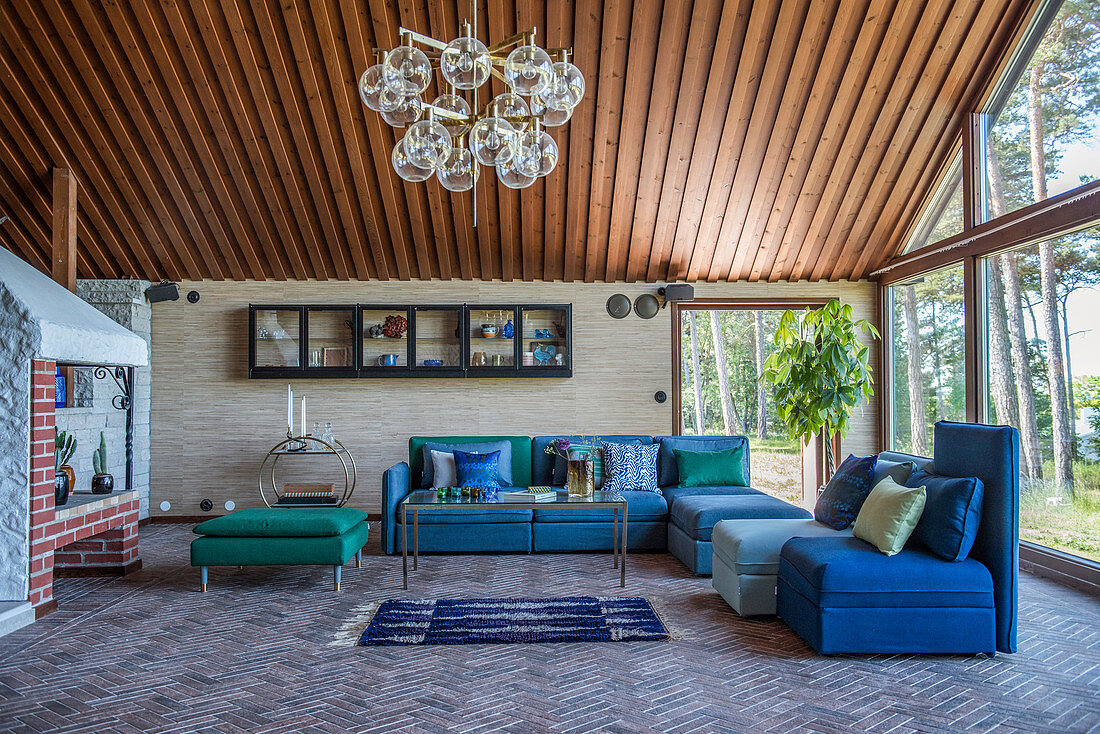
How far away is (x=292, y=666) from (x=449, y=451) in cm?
294

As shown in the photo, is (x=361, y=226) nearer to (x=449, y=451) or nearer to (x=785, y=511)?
(x=449, y=451)

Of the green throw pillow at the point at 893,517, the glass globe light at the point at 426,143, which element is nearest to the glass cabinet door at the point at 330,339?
the glass globe light at the point at 426,143

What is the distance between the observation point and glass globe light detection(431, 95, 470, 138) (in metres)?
3.41

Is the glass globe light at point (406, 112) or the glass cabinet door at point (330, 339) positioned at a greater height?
the glass globe light at point (406, 112)

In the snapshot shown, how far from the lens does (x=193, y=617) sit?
430cm

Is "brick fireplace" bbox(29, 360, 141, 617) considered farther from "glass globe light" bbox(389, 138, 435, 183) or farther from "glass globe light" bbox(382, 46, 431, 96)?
"glass globe light" bbox(382, 46, 431, 96)

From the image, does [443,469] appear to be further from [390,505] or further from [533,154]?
[533,154]

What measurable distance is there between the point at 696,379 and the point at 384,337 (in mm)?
3776

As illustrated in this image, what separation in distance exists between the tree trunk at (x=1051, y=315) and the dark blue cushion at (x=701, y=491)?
6.74ft

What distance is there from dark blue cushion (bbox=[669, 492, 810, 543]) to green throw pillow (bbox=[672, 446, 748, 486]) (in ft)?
2.00

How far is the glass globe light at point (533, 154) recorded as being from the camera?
10.3ft

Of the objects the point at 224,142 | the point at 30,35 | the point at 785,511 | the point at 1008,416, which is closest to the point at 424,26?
the point at 224,142

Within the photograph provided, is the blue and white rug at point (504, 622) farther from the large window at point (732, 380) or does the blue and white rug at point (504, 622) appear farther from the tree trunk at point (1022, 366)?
the large window at point (732, 380)

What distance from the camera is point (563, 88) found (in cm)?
299
